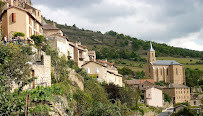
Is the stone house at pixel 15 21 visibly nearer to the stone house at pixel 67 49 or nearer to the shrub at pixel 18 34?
the shrub at pixel 18 34

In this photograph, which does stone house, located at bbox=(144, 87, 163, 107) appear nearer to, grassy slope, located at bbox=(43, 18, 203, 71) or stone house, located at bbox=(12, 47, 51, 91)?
grassy slope, located at bbox=(43, 18, 203, 71)

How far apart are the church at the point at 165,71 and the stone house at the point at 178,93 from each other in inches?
1017

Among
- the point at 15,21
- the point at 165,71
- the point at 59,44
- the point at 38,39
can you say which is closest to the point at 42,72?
the point at 38,39

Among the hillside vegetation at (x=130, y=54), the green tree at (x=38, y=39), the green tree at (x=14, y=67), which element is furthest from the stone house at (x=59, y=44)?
the hillside vegetation at (x=130, y=54)

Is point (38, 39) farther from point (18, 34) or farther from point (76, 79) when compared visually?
point (76, 79)

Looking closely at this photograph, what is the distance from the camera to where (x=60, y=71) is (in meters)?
33.0

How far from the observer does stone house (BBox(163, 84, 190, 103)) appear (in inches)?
3979

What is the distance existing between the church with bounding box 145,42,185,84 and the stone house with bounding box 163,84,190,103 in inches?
1017

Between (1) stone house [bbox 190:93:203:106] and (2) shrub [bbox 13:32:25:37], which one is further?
(1) stone house [bbox 190:93:203:106]

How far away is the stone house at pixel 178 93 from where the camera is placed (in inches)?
3979

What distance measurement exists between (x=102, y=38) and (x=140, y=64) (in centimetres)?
3770

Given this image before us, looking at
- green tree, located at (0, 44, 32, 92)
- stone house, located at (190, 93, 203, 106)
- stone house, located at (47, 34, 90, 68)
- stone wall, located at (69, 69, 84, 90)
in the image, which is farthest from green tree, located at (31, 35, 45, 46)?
stone house, located at (190, 93, 203, 106)

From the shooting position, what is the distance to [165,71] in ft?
434

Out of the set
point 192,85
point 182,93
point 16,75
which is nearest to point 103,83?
point 16,75
